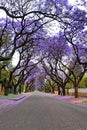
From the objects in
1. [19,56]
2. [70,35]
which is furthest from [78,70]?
[70,35]

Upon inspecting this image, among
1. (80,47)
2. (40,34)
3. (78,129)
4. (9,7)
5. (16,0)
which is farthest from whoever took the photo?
(80,47)

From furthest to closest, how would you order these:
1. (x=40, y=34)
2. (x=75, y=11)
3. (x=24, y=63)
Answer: (x=24, y=63), (x=40, y=34), (x=75, y=11)

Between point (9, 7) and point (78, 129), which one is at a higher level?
point (9, 7)

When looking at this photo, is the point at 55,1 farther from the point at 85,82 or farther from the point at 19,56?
the point at 85,82

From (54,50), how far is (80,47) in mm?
10556

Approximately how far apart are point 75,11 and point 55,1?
1.84 meters

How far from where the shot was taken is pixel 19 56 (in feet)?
163

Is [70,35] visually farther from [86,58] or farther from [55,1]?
[86,58]

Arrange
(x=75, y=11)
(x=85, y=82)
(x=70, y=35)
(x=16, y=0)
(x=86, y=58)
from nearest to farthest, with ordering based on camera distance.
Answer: (x=75, y=11) → (x=16, y=0) → (x=70, y=35) → (x=86, y=58) → (x=85, y=82)

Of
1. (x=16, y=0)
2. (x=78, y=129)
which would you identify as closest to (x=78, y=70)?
(x=16, y=0)

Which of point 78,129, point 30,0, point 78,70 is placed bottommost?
point 78,129

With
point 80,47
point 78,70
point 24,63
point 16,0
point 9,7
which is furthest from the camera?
point 78,70

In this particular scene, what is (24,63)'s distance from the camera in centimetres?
5762

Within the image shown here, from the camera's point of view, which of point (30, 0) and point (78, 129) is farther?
point (30, 0)
